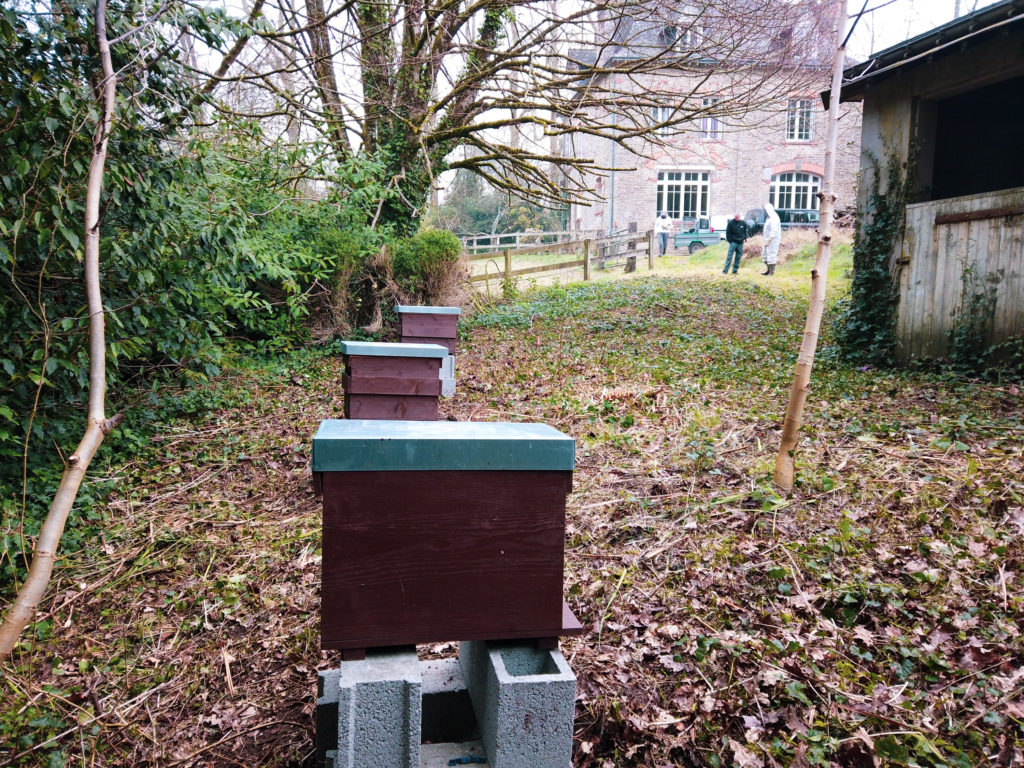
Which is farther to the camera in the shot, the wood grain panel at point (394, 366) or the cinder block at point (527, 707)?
the wood grain panel at point (394, 366)

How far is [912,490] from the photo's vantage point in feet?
13.6

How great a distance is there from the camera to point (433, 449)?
1.89 m

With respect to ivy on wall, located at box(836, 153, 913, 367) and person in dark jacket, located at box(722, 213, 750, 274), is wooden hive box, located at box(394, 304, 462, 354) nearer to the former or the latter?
ivy on wall, located at box(836, 153, 913, 367)

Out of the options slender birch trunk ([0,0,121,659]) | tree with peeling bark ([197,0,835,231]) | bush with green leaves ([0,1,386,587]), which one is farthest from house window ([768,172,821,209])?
slender birch trunk ([0,0,121,659])

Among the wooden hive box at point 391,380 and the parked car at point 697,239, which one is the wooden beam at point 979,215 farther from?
the parked car at point 697,239

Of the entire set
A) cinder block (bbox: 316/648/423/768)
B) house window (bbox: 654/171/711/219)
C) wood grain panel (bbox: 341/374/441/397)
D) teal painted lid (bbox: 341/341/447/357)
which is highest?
house window (bbox: 654/171/711/219)

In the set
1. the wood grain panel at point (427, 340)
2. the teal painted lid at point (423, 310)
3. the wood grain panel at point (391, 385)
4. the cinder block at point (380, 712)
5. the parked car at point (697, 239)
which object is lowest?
the cinder block at point (380, 712)

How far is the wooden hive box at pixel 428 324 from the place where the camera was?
7.45 metres

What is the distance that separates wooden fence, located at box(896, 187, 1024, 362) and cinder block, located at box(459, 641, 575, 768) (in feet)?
21.7

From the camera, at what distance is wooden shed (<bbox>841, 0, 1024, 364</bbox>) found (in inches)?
253

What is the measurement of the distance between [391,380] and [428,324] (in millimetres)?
2690

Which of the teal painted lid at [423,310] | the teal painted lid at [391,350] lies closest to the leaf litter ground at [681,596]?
the teal painted lid at [391,350]

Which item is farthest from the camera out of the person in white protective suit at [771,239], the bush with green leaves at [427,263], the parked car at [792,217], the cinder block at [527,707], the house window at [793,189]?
the house window at [793,189]

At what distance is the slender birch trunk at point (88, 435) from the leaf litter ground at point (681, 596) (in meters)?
0.54
